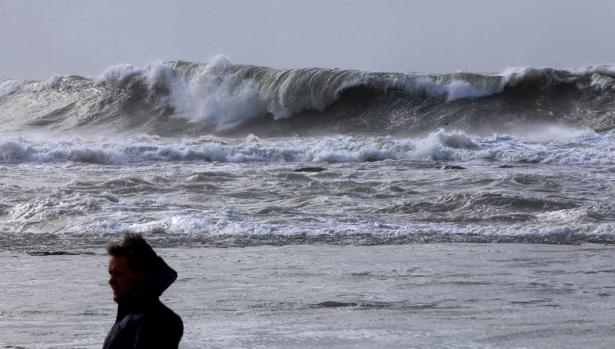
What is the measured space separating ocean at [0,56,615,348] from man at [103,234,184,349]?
3.01 meters

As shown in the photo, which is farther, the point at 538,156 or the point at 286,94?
the point at 286,94

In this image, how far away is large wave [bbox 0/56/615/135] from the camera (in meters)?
29.3

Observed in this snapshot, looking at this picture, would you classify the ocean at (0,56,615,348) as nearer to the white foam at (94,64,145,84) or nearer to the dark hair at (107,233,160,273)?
the dark hair at (107,233,160,273)

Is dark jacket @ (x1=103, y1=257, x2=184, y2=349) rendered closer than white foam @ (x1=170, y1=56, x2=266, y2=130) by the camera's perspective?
Yes

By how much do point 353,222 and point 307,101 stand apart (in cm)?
2069

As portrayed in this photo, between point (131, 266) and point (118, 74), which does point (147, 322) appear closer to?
point (131, 266)

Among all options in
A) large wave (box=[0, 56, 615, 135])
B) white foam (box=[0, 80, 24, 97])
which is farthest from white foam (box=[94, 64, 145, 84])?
white foam (box=[0, 80, 24, 97])

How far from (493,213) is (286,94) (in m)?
21.1

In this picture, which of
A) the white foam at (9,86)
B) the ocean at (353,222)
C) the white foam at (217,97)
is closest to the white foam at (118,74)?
the white foam at (217,97)

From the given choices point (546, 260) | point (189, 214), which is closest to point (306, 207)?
point (189, 214)

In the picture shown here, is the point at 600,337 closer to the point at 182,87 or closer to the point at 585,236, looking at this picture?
the point at 585,236

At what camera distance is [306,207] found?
1362 cm

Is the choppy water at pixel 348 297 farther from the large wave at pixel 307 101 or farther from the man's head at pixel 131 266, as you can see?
the large wave at pixel 307 101

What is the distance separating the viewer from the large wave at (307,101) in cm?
2925
